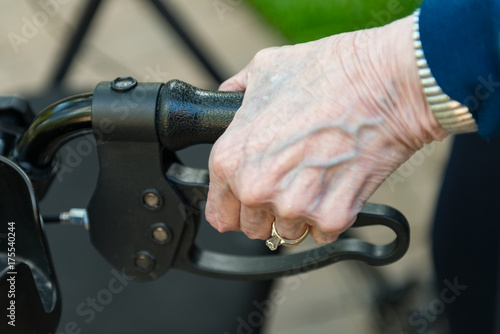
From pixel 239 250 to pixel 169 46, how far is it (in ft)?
5.07

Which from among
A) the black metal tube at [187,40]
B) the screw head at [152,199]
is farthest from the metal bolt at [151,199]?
the black metal tube at [187,40]

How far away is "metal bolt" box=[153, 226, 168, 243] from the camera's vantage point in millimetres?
668

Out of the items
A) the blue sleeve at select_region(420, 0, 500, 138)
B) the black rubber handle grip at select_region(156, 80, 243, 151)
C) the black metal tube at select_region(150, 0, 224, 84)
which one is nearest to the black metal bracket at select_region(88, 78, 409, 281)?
the black rubber handle grip at select_region(156, 80, 243, 151)

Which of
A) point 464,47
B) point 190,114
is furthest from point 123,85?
point 464,47

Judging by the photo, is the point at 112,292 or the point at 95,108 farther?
the point at 112,292

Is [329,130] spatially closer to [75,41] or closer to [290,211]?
[290,211]

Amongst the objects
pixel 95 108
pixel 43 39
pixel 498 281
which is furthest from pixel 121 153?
pixel 43 39

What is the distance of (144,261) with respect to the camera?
697 millimetres

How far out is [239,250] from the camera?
96cm

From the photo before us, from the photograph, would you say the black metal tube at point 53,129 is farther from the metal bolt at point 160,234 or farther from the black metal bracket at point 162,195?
the metal bolt at point 160,234

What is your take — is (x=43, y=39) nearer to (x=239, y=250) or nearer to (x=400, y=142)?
(x=239, y=250)

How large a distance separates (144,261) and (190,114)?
0.21 metres

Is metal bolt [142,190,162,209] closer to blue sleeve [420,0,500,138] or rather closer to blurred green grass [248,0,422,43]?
blue sleeve [420,0,500,138]

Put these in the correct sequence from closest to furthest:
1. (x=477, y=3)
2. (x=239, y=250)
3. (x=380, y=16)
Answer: (x=477, y=3) < (x=239, y=250) < (x=380, y=16)
